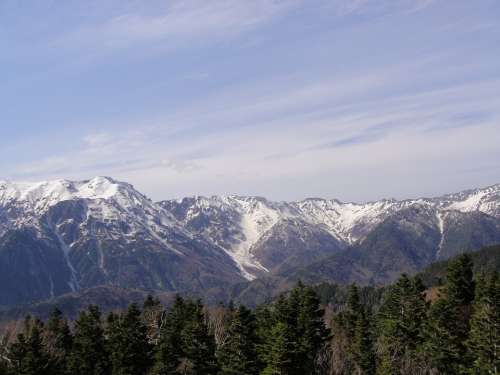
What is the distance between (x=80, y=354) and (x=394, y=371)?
48990mm

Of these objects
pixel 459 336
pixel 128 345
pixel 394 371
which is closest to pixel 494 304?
pixel 459 336

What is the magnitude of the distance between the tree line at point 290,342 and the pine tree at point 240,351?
0.14 metres

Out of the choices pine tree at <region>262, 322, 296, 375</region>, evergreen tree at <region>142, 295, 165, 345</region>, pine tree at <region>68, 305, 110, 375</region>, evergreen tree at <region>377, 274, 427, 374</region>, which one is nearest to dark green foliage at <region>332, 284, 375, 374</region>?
evergreen tree at <region>377, 274, 427, 374</region>

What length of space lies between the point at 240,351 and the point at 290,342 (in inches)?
373

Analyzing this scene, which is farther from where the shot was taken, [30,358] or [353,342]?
[353,342]

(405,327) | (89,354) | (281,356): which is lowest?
(405,327)

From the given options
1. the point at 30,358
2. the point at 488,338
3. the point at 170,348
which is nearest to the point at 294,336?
the point at 170,348

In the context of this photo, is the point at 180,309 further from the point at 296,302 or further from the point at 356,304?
the point at 356,304

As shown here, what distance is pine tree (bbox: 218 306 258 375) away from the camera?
7962 centimetres

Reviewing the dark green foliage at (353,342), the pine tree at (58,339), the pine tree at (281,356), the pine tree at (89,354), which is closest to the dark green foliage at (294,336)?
the pine tree at (281,356)

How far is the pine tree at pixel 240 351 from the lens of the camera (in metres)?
79.6

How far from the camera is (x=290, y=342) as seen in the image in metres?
74.8

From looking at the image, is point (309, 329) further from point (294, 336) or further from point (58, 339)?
point (58, 339)

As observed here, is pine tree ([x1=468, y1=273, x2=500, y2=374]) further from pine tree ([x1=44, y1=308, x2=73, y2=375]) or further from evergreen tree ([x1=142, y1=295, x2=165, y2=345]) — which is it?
pine tree ([x1=44, y1=308, x2=73, y2=375])
